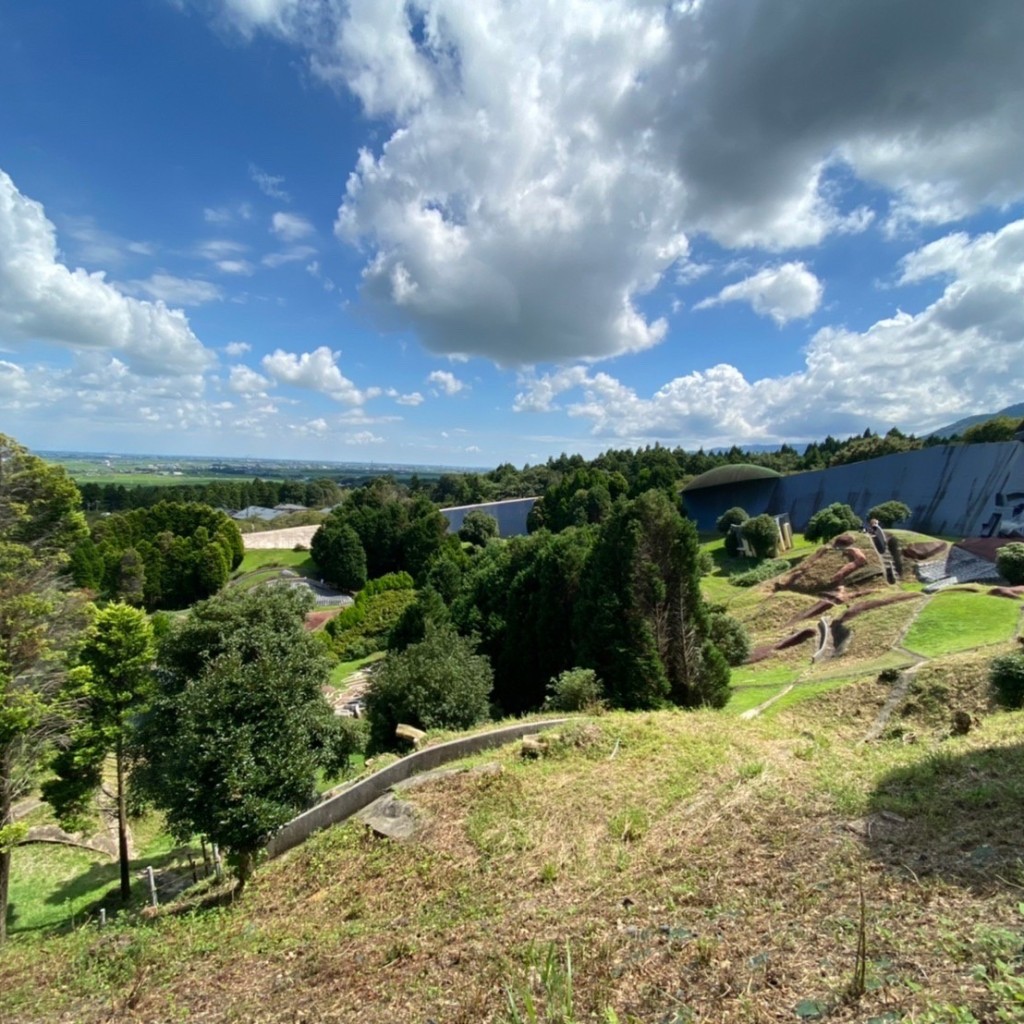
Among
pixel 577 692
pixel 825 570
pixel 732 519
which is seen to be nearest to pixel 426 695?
pixel 577 692

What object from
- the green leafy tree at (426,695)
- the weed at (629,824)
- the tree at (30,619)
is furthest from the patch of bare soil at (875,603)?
the tree at (30,619)

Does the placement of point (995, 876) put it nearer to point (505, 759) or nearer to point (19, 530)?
point (505, 759)

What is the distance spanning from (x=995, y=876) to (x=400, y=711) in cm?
1297

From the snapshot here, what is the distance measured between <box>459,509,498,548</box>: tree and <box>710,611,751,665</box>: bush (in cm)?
4136

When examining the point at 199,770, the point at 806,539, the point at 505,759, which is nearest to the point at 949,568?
the point at 806,539

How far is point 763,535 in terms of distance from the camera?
138 ft

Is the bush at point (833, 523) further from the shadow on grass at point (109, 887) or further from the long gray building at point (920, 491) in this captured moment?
the shadow on grass at point (109, 887)

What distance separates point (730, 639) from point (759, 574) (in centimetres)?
1804

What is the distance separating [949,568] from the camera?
29.4 metres

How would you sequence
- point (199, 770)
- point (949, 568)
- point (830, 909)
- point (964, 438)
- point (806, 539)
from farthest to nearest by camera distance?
point (964, 438), point (806, 539), point (949, 568), point (199, 770), point (830, 909)

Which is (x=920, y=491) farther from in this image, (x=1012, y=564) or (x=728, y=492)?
(x=1012, y=564)

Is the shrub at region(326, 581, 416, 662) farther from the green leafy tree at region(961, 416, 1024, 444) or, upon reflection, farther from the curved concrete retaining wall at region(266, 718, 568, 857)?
the green leafy tree at region(961, 416, 1024, 444)

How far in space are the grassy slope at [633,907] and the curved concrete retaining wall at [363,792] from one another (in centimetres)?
56

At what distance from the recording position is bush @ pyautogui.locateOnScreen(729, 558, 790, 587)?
1426 inches
